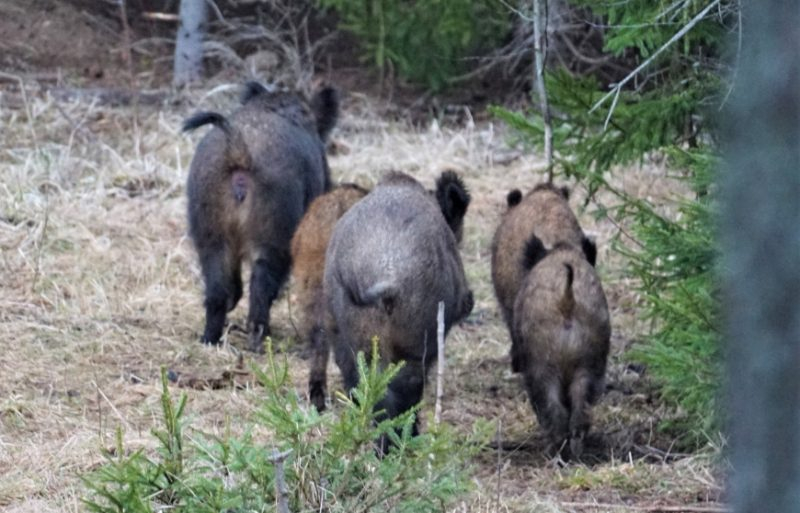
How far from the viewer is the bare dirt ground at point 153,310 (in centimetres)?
548

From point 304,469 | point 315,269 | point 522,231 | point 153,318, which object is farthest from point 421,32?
point 304,469

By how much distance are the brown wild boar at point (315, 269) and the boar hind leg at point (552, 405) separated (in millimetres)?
1232

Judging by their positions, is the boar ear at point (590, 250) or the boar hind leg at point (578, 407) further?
the boar ear at point (590, 250)

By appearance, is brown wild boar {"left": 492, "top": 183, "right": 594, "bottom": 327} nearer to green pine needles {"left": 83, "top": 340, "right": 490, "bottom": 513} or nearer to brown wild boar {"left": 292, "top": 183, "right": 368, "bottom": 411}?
brown wild boar {"left": 292, "top": 183, "right": 368, "bottom": 411}

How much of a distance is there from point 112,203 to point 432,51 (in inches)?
184

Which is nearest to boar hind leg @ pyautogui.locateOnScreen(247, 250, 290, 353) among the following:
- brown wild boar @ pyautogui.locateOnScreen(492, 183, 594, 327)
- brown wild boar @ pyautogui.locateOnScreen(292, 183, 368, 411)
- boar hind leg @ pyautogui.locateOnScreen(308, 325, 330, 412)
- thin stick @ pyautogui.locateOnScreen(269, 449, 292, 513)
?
brown wild boar @ pyautogui.locateOnScreen(292, 183, 368, 411)

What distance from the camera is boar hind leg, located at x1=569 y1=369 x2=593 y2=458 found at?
607 centimetres

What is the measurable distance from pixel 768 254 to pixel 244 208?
731 centimetres

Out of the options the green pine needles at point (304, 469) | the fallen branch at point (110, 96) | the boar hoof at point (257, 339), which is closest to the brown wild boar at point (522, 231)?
the boar hoof at point (257, 339)

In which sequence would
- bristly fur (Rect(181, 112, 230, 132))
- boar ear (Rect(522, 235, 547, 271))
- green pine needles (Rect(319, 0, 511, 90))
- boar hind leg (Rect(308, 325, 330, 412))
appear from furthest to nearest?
1. green pine needles (Rect(319, 0, 511, 90))
2. bristly fur (Rect(181, 112, 230, 132))
3. boar hind leg (Rect(308, 325, 330, 412))
4. boar ear (Rect(522, 235, 547, 271))

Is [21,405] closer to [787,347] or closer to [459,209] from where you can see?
[459,209]

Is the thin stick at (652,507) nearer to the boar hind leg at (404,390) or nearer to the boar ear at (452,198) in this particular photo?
the boar hind leg at (404,390)

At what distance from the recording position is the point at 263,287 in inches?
317

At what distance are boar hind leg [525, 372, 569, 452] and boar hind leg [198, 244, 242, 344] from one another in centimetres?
257
